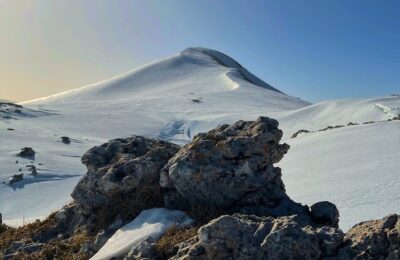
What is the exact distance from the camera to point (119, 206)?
6.75 metres

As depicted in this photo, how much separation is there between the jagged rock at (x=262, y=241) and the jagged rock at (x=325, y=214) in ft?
4.21

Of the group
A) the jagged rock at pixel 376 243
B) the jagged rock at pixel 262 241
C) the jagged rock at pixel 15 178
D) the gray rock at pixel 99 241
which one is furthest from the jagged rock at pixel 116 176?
the jagged rock at pixel 15 178

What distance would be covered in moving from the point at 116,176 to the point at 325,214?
286cm

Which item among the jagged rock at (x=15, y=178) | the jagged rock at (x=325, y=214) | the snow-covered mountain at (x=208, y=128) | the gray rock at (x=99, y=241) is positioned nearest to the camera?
the jagged rock at (x=325, y=214)

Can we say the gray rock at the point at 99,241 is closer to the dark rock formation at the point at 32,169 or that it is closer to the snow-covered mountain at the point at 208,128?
the snow-covered mountain at the point at 208,128

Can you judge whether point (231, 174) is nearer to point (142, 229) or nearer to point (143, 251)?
point (142, 229)

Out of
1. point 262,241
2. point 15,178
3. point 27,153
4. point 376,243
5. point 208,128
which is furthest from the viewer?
point 208,128

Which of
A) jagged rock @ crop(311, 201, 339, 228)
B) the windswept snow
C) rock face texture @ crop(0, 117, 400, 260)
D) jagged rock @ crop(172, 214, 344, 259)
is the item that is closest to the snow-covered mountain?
the windswept snow

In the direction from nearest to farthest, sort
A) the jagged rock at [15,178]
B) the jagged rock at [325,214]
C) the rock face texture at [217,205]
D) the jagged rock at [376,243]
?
the jagged rock at [376,243] → the rock face texture at [217,205] → the jagged rock at [325,214] → the jagged rock at [15,178]

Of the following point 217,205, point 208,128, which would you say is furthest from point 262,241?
point 208,128

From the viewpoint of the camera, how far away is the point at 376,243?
4.49m

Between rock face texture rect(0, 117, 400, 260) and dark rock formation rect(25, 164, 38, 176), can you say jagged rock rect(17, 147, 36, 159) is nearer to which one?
dark rock formation rect(25, 164, 38, 176)

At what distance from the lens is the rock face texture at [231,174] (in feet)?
20.5

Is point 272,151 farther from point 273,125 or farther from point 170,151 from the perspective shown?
point 170,151
